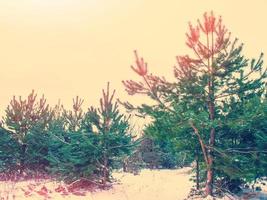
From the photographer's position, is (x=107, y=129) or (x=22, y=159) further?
(x=22, y=159)

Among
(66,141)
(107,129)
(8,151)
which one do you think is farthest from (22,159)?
(107,129)

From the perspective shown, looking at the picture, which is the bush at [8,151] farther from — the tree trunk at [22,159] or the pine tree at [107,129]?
the pine tree at [107,129]

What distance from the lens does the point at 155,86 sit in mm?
15555

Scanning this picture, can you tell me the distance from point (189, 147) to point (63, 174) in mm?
7018

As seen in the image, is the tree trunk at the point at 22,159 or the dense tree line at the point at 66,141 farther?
the tree trunk at the point at 22,159

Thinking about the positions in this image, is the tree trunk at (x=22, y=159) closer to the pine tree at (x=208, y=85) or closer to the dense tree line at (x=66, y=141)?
the dense tree line at (x=66, y=141)

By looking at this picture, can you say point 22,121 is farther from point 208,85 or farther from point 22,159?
point 208,85

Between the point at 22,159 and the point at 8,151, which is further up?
the point at 8,151

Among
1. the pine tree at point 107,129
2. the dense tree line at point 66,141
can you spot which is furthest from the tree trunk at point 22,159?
the pine tree at point 107,129

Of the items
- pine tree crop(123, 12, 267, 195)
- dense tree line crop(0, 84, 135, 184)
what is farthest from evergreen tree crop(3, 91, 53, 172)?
pine tree crop(123, 12, 267, 195)

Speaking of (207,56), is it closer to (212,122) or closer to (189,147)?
(212,122)

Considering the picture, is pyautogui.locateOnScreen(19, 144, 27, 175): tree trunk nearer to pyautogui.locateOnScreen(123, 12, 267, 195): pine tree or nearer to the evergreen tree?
the evergreen tree

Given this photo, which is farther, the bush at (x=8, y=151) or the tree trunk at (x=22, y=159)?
the tree trunk at (x=22, y=159)

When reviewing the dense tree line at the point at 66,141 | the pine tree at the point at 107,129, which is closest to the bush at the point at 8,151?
the dense tree line at the point at 66,141
